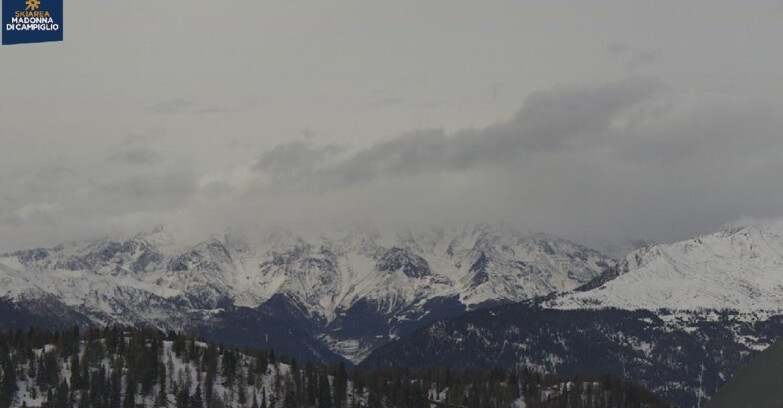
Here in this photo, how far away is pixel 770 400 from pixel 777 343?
1979 mm

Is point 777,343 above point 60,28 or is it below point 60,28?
below

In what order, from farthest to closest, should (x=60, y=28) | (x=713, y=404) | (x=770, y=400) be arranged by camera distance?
(x=60, y=28)
(x=713, y=404)
(x=770, y=400)

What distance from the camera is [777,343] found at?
31.0 meters

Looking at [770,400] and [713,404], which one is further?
[713,404]

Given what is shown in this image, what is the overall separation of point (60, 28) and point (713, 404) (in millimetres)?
155695

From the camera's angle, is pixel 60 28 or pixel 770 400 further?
pixel 60 28

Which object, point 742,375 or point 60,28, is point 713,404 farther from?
point 60,28

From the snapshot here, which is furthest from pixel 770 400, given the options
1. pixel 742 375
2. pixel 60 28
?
pixel 60 28

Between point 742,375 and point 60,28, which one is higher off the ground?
point 60,28

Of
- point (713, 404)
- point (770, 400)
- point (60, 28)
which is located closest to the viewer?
point (770, 400)

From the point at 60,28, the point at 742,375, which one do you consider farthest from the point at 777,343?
the point at 60,28

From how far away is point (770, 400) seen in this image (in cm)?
2975

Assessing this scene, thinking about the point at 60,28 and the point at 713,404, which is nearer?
the point at 713,404

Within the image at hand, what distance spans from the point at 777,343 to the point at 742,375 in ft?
4.48
